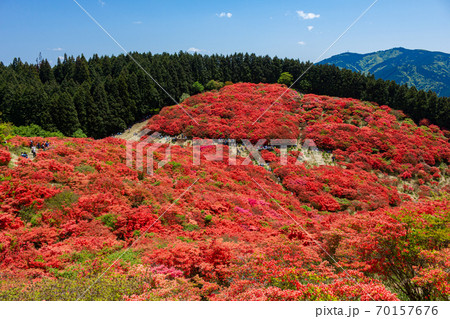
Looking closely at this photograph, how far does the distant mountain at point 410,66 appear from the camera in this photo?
134250 mm

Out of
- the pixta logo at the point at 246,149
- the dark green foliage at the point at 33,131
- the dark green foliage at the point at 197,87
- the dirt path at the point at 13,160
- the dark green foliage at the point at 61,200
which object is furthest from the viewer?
the dark green foliage at the point at 197,87

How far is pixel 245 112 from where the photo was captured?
114 feet

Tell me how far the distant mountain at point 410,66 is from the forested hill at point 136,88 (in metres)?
88.6

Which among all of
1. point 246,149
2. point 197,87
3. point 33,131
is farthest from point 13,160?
point 197,87

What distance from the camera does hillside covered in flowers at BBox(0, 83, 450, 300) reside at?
6.62 meters

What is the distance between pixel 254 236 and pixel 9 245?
30.5 feet

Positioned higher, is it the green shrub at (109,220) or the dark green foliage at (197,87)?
the dark green foliage at (197,87)

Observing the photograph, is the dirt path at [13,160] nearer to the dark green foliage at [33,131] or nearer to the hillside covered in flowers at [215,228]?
the hillside covered in flowers at [215,228]

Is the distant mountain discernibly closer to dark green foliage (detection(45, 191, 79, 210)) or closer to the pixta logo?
the pixta logo

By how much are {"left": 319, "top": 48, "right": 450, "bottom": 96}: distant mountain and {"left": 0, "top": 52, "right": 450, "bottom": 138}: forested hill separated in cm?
8862

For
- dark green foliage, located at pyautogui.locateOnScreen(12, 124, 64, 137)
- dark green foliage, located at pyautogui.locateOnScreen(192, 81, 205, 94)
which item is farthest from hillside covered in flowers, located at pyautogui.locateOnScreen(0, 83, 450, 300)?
dark green foliage, located at pyautogui.locateOnScreen(192, 81, 205, 94)

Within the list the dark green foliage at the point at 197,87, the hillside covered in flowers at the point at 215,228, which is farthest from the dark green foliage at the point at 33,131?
the dark green foliage at the point at 197,87

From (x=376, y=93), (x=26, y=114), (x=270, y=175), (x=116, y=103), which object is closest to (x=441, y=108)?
(x=376, y=93)

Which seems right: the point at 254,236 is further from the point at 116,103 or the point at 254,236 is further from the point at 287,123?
the point at 116,103
